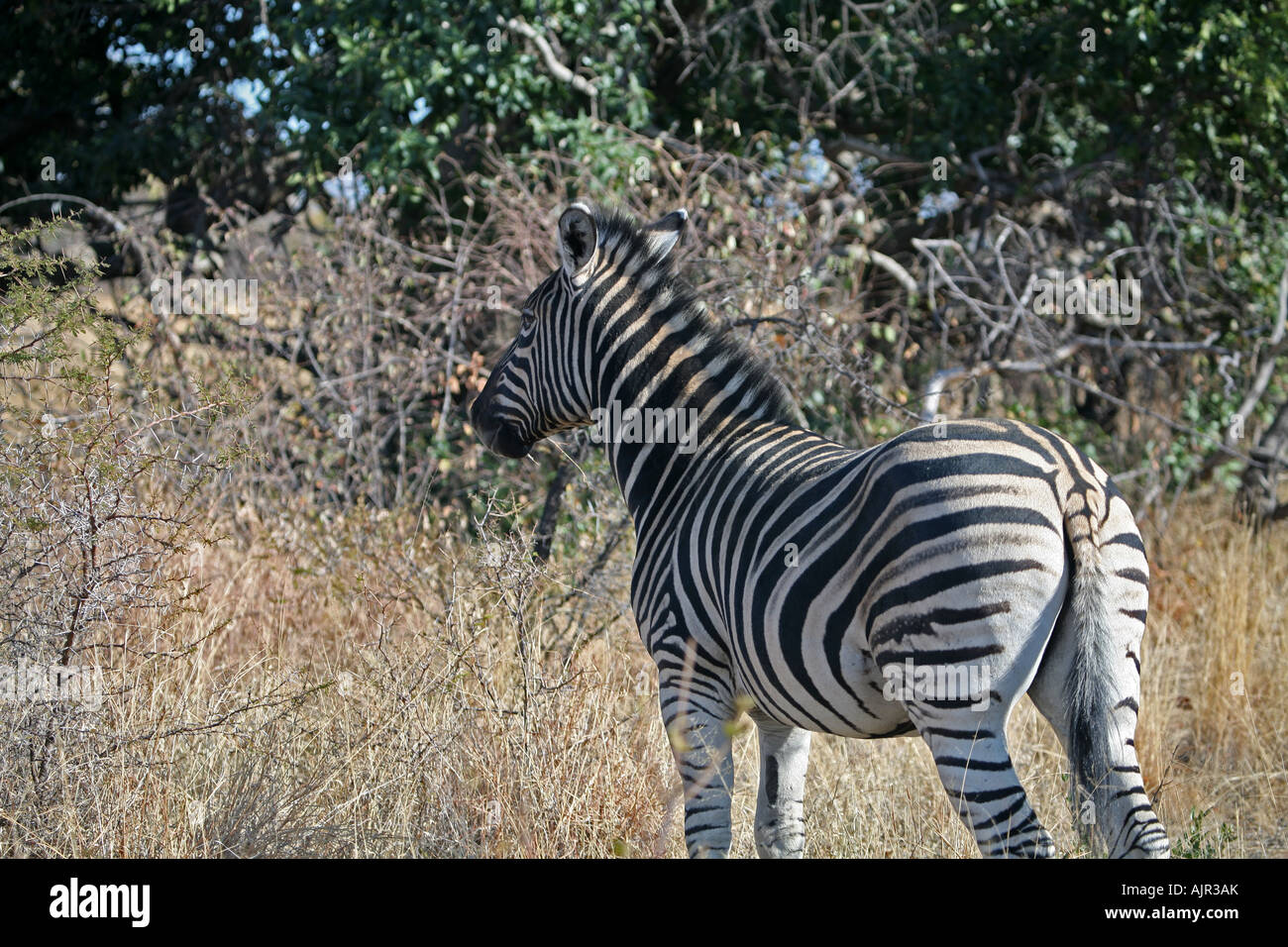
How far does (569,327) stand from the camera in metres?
4.30

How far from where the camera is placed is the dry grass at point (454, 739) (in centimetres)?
378

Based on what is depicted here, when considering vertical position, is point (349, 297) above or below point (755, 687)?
above

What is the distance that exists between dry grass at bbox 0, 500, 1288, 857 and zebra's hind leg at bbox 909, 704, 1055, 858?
106 cm

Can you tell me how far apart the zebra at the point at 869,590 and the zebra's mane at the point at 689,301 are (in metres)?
0.01

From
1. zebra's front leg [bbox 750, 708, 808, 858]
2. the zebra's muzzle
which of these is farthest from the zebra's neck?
zebra's front leg [bbox 750, 708, 808, 858]

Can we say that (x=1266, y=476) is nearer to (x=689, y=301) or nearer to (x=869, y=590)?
(x=689, y=301)

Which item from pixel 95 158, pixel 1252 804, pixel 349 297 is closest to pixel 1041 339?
pixel 1252 804

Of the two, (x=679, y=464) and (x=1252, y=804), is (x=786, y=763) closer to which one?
(x=679, y=464)

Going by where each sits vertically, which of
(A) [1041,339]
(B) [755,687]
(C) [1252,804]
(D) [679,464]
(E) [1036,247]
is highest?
(E) [1036,247]

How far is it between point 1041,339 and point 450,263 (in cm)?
429

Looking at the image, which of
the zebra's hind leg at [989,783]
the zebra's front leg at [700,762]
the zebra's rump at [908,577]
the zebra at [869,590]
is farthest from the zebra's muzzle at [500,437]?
the zebra's hind leg at [989,783]

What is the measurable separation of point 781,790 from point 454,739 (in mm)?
1222

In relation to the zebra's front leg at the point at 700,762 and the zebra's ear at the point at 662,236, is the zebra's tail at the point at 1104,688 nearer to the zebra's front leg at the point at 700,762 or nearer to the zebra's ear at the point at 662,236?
the zebra's front leg at the point at 700,762
